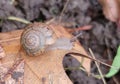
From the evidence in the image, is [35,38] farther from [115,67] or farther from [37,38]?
[115,67]

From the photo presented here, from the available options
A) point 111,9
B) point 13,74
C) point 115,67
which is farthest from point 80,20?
point 13,74

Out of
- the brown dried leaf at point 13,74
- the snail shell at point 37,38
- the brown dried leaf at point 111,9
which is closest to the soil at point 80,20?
the brown dried leaf at point 111,9

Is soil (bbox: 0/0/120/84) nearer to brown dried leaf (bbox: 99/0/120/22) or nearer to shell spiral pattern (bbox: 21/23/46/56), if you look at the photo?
brown dried leaf (bbox: 99/0/120/22)

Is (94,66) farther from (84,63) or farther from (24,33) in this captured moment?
(24,33)

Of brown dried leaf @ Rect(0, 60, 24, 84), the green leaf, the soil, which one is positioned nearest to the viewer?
brown dried leaf @ Rect(0, 60, 24, 84)

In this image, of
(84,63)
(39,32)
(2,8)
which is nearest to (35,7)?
(2,8)

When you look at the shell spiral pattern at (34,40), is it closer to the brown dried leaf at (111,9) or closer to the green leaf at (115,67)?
the green leaf at (115,67)

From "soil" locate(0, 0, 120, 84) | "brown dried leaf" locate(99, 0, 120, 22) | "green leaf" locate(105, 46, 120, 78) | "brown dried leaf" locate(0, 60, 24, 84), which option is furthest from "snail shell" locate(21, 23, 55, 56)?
"brown dried leaf" locate(99, 0, 120, 22)
